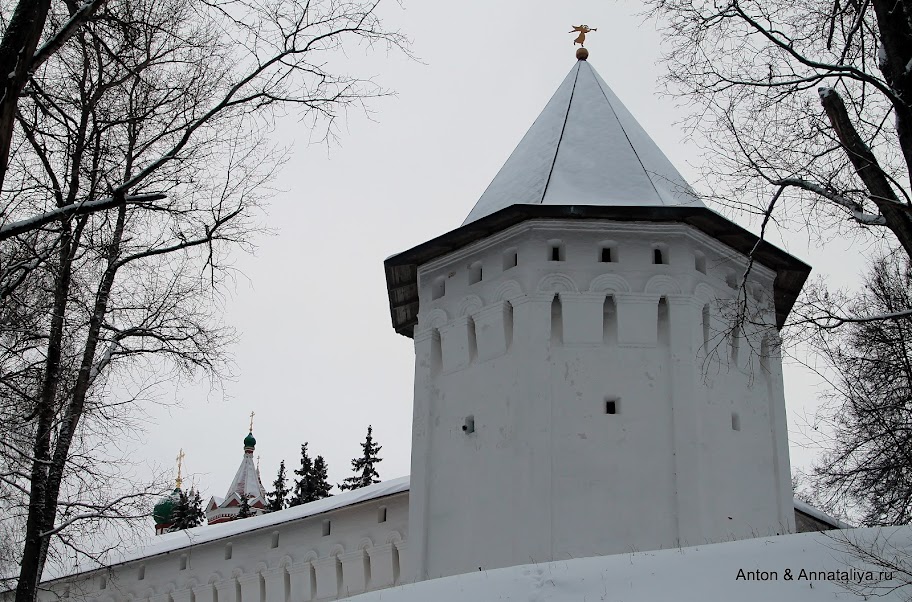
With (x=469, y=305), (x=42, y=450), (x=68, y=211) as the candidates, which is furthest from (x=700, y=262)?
(x=68, y=211)

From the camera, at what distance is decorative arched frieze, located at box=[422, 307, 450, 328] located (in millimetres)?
16109

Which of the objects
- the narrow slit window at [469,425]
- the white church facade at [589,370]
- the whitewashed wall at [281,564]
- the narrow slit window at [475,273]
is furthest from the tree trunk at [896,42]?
the whitewashed wall at [281,564]

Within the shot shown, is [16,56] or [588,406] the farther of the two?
[588,406]

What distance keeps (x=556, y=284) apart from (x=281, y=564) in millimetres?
8238

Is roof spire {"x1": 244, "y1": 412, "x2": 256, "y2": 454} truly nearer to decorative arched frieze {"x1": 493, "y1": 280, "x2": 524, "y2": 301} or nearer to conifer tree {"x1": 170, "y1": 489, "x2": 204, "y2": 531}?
conifer tree {"x1": 170, "y1": 489, "x2": 204, "y2": 531}

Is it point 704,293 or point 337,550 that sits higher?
point 704,293

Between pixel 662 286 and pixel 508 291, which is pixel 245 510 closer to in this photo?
pixel 508 291

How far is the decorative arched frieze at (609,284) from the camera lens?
1513cm

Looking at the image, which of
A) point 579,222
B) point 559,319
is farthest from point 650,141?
point 559,319

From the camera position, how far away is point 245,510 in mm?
41500

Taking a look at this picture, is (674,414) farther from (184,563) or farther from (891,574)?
(184,563)

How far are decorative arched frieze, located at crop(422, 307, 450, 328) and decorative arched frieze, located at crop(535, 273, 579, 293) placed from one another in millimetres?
1659

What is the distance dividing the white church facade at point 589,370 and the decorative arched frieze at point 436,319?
0.03 m

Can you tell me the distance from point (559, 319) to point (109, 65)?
7385mm
